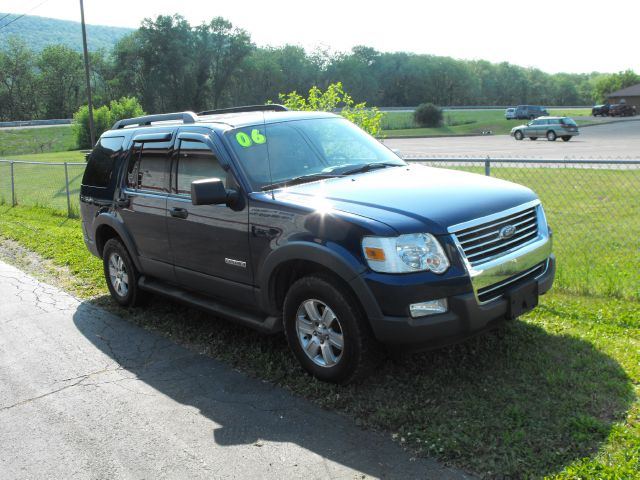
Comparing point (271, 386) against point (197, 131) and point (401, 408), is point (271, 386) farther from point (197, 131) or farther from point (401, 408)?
point (197, 131)

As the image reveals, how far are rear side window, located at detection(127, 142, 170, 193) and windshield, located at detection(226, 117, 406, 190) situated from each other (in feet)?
3.21

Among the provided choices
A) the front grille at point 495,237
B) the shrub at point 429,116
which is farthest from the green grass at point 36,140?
the front grille at point 495,237

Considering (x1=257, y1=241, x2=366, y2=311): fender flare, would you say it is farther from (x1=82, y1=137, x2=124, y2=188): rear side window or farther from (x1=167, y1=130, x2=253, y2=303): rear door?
(x1=82, y1=137, x2=124, y2=188): rear side window

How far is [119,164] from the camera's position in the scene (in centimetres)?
659

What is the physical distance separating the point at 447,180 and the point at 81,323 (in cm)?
414

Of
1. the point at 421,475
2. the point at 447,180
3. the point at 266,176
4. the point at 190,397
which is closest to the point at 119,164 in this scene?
the point at 266,176

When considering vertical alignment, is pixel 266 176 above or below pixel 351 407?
above

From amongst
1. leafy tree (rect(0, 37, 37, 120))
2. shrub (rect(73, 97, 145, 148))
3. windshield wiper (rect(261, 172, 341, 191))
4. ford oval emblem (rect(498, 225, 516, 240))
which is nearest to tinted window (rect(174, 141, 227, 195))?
windshield wiper (rect(261, 172, 341, 191))

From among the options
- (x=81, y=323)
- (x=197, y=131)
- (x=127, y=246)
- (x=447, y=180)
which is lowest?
(x=81, y=323)

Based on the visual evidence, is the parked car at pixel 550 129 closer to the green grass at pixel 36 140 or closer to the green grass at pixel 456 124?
the green grass at pixel 456 124

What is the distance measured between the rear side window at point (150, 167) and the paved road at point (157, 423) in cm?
147

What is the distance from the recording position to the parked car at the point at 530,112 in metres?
64.1

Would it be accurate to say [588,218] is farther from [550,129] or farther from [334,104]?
[550,129]

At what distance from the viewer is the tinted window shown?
523 cm
